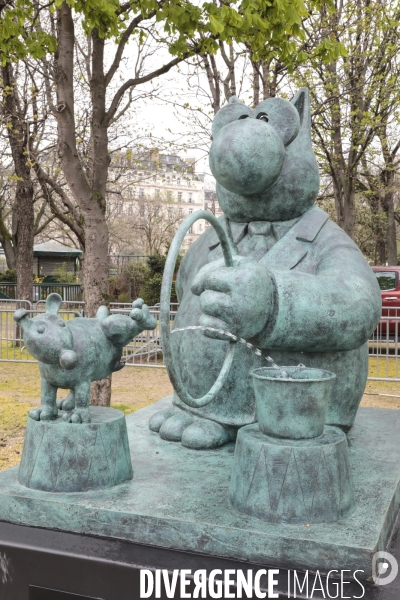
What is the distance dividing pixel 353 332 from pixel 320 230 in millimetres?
600

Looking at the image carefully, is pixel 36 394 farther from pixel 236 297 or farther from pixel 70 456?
pixel 236 297

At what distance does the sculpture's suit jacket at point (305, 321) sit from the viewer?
2191 millimetres

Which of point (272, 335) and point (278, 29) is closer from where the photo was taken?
point (272, 335)

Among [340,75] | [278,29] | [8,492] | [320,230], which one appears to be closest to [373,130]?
[340,75]

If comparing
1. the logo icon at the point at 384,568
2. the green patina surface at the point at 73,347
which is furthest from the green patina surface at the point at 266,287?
the logo icon at the point at 384,568

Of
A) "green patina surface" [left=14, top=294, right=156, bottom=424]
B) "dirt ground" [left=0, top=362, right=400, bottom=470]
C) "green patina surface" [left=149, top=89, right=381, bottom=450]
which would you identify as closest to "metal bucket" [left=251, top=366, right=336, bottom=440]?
"green patina surface" [left=149, top=89, right=381, bottom=450]

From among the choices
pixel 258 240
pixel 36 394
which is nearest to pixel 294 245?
pixel 258 240

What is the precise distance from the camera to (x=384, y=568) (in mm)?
1870

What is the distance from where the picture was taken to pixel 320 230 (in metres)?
2.67

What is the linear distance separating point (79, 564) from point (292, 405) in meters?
0.85

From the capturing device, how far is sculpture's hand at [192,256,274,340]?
6.72 ft

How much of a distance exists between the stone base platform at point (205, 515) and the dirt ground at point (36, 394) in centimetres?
337

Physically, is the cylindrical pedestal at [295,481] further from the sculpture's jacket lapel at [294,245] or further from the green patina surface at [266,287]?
the sculpture's jacket lapel at [294,245]

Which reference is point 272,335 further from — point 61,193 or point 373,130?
point 373,130
